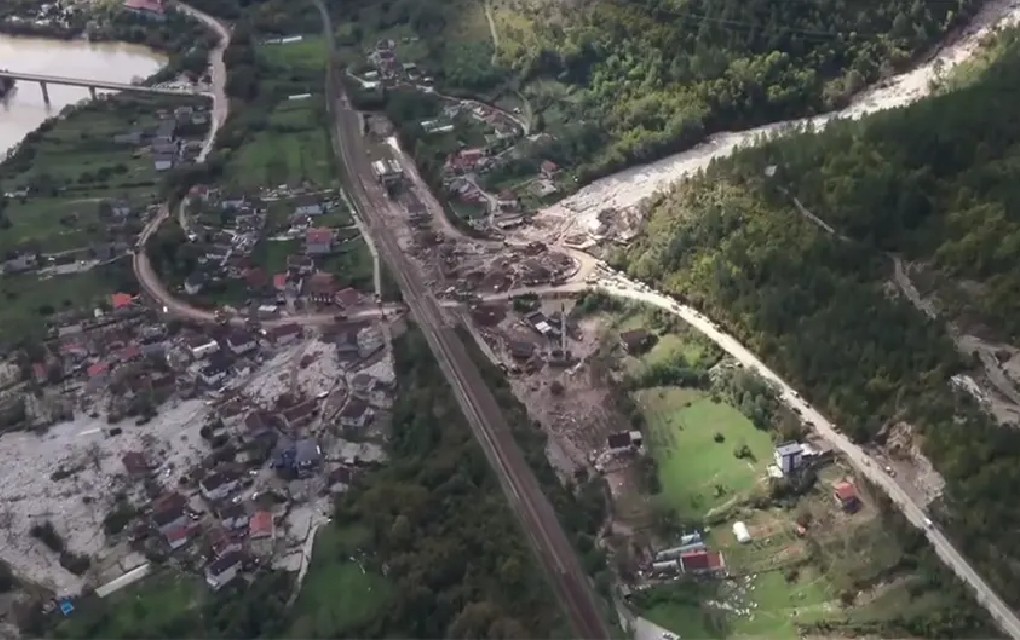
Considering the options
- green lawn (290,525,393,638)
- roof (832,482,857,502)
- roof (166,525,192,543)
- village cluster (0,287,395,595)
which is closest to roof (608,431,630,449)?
roof (832,482,857,502)

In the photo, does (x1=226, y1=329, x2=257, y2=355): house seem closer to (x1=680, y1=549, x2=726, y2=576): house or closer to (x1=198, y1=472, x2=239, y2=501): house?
(x1=198, y1=472, x2=239, y2=501): house

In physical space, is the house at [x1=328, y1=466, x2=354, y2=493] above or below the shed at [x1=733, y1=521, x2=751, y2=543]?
below

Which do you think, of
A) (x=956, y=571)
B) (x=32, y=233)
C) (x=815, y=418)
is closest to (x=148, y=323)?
(x=32, y=233)

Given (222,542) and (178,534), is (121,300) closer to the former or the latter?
(178,534)

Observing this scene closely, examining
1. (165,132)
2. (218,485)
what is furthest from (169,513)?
(165,132)

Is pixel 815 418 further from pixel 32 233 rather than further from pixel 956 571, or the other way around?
pixel 32 233
